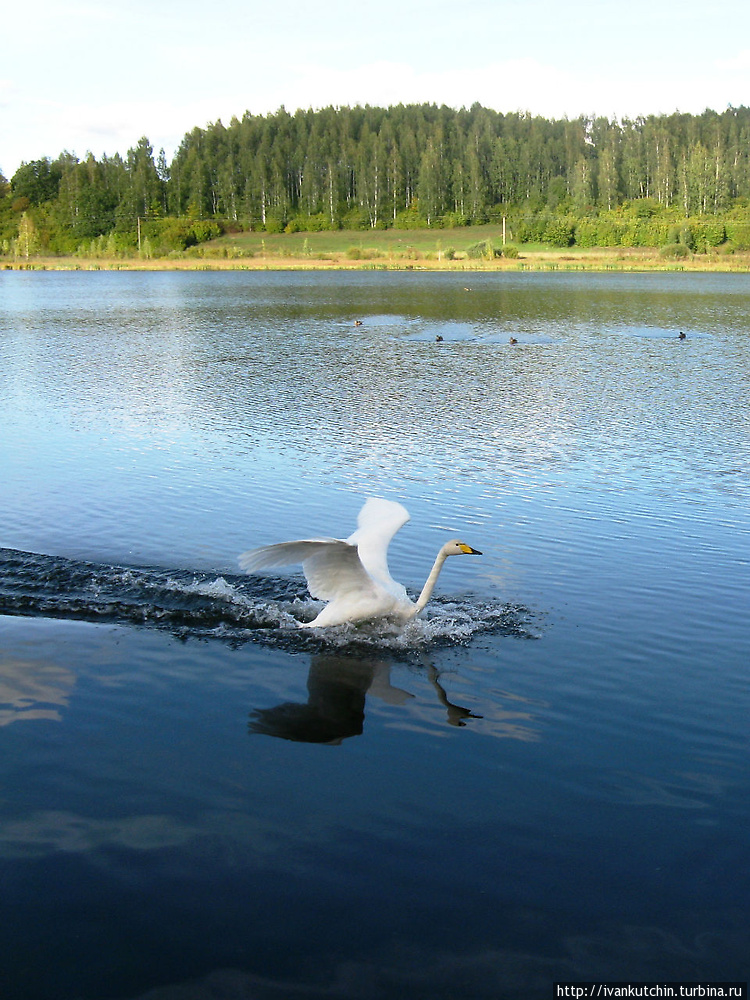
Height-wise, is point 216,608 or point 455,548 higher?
point 455,548

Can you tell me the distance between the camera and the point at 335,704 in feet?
30.3

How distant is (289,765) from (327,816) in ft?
2.85

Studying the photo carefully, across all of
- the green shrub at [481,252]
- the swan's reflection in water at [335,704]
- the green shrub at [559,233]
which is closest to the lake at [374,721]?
the swan's reflection in water at [335,704]

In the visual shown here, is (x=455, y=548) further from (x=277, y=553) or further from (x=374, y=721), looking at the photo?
(x=374, y=721)

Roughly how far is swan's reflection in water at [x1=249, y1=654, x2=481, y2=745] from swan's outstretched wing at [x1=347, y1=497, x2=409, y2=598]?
3.25 ft

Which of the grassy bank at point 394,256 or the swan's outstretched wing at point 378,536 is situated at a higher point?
the grassy bank at point 394,256

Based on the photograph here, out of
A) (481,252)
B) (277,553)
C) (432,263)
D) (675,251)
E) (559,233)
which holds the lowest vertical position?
(277,553)

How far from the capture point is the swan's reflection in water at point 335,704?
28.6ft

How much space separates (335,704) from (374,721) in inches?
19.7

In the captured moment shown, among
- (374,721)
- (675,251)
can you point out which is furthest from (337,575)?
(675,251)

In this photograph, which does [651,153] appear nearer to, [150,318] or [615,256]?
[615,256]

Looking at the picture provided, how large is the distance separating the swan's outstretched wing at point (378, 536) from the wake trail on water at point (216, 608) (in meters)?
0.47

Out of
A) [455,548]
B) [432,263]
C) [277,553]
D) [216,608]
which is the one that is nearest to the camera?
[277,553]

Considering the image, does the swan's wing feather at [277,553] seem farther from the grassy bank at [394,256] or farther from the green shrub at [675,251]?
the green shrub at [675,251]
